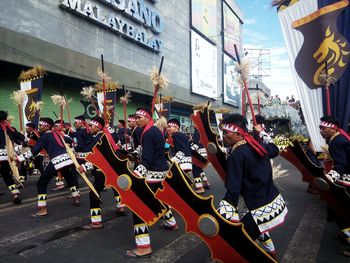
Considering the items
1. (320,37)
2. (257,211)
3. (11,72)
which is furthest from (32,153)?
(11,72)

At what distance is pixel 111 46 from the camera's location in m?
18.0

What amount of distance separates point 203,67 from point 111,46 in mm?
13997

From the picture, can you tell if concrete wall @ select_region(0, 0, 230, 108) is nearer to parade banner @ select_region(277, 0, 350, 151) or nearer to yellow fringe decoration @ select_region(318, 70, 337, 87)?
parade banner @ select_region(277, 0, 350, 151)

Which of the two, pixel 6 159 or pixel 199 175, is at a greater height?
pixel 6 159

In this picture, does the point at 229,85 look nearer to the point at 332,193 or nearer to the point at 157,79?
the point at 157,79

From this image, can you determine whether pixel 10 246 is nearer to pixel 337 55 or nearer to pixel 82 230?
pixel 82 230

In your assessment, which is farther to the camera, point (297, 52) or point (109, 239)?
point (297, 52)

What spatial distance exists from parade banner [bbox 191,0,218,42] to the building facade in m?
0.09

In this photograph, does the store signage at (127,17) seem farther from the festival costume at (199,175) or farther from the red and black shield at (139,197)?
the red and black shield at (139,197)

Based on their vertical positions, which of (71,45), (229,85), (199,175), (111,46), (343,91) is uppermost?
(229,85)

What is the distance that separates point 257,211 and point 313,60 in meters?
3.47

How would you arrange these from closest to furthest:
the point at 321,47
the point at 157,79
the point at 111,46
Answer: the point at 157,79 → the point at 321,47 → the point at 111,46

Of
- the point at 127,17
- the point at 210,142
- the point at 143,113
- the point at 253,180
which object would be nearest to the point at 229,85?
the point at 127,17

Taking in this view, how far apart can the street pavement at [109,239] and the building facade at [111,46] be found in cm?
280
